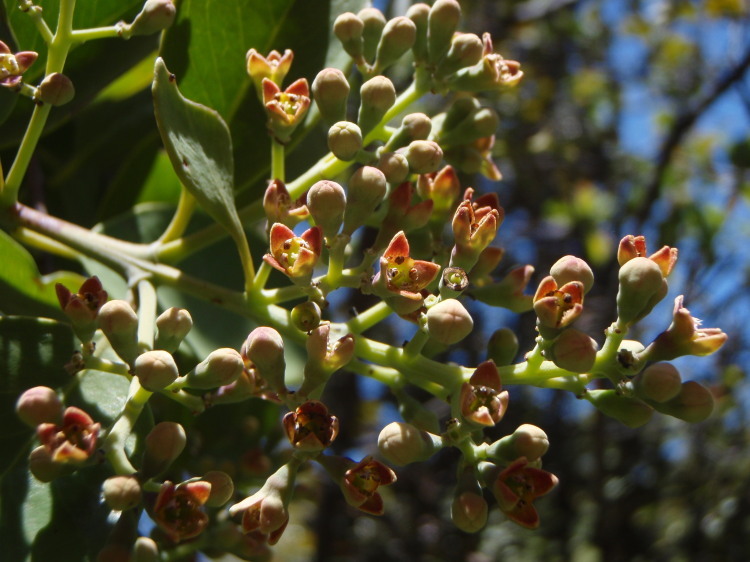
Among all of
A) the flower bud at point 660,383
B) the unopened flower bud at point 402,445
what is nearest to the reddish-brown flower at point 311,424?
the unopened flower bud at point 402,445

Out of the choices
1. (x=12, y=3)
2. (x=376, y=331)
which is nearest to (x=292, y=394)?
(x=12, y=3)

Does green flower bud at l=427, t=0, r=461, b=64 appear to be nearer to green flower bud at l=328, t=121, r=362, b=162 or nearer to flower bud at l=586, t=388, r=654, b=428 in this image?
green flower bud at l=328, t=121, r=362, b=162

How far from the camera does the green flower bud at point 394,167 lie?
1257mm

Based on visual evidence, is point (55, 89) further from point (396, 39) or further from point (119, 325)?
point (396, 39)

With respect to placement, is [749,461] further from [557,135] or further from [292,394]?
[292,394]

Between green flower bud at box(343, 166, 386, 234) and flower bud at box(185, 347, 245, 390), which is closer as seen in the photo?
flower bud at box(185, 347, 245, 390)

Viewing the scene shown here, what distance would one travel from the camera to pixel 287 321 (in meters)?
1.25

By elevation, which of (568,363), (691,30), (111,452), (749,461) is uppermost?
(568,363)

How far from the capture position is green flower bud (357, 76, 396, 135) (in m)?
1.30

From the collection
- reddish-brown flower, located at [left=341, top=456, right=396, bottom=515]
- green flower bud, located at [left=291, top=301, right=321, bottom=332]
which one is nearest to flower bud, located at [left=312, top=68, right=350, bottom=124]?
green flower bud, located at [left=291, top=301, right=321, bottom=332]

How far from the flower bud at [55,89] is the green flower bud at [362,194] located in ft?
1.41

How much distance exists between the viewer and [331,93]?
1.31 m

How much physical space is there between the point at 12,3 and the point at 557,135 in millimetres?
3611

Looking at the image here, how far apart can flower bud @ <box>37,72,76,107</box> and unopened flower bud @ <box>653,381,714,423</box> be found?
3.03 feet
